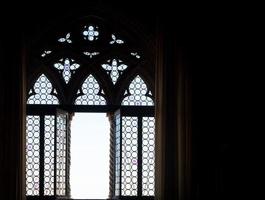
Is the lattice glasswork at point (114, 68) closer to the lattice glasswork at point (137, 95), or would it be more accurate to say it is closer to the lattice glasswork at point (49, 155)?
the lattice glasswork at point (137, 95)

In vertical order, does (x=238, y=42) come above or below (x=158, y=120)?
above

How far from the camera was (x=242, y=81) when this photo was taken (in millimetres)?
12023

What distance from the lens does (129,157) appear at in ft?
47.6

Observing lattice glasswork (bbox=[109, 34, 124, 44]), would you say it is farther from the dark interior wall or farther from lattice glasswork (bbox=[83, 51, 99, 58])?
the dark interior wall

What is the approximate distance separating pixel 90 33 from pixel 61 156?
2361 millimetres

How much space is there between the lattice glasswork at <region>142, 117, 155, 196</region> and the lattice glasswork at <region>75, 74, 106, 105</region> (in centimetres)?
91

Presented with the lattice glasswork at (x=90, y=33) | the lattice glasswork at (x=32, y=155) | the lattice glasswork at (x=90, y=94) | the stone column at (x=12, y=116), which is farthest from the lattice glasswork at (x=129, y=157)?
the stone column at (x=12, y=116)

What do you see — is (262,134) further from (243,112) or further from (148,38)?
(148,38)

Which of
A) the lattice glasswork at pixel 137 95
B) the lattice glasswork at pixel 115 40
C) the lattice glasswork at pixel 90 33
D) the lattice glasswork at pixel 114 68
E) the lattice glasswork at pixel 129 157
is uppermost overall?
the lattice glasswork at pixel 90 33

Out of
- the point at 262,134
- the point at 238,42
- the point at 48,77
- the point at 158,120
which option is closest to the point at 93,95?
the point at 48,77

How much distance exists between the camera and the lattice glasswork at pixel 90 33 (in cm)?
1502

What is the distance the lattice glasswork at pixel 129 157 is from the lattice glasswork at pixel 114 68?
863 millimetres

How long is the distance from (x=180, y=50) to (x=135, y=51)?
5.54 ft

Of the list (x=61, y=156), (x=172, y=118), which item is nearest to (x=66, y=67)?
(x=61, y=156)
